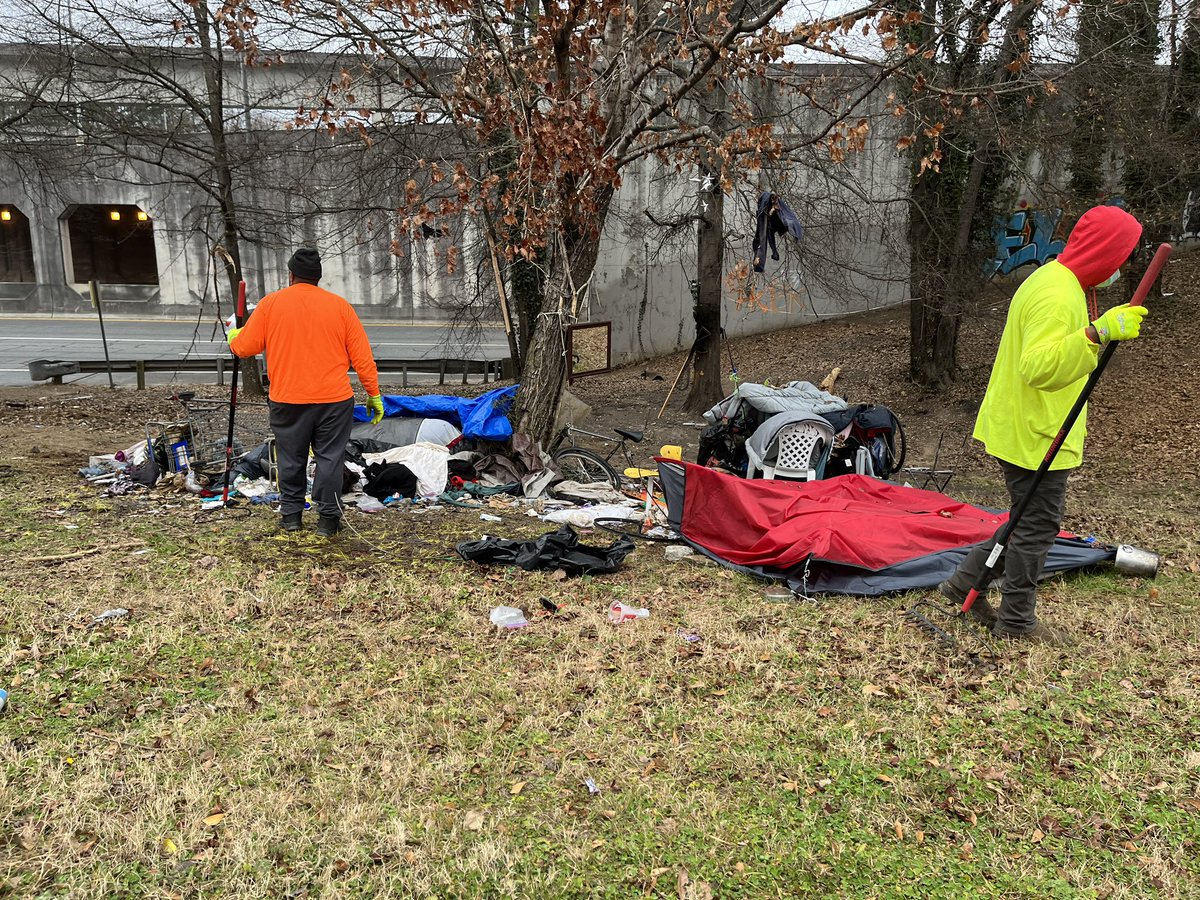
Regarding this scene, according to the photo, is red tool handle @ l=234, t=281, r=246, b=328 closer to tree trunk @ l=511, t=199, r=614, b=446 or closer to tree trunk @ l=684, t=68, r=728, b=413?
tree trunk @ l=511, t=199, r=614, b=446

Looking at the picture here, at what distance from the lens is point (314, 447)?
5.98m

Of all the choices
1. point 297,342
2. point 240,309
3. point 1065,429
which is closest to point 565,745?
point 1065,429

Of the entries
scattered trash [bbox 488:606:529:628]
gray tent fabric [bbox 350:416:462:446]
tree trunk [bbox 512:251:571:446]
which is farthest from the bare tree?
scattered trash [bbox 488:606:529:628]

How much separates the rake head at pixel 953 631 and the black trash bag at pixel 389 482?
13.6ft

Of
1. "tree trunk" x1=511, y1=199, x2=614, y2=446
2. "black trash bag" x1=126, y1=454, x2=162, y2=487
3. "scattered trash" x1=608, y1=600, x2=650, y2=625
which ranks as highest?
"tree trunk" x1=511, y1=199, x2=614, y2=446

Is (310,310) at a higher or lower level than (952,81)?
lower

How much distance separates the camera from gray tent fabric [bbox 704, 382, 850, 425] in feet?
25.9

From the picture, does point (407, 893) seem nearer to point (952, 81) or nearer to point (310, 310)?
point (310, 310)

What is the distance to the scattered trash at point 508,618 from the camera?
4516 mm

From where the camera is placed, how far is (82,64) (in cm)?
1028

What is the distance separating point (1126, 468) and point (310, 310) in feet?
30.5

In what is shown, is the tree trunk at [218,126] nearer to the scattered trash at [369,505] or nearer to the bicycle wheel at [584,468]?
the scattered trash at [369,505]

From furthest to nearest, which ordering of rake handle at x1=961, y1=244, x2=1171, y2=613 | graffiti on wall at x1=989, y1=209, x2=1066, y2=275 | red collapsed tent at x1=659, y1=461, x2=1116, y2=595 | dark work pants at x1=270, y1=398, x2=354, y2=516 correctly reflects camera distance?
graffiti on wall at x1=989, y1=209, x2=1066, y2=275
dark work pants at x1=270, y1=398, x2=354, y2=516
red collapsed tent at x1=659, y1=461, x2=1116, y2=595
rake handle at x1=961, y1=244, x2=1171, y2=613

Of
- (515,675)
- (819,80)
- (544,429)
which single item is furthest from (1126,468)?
(515,675)
